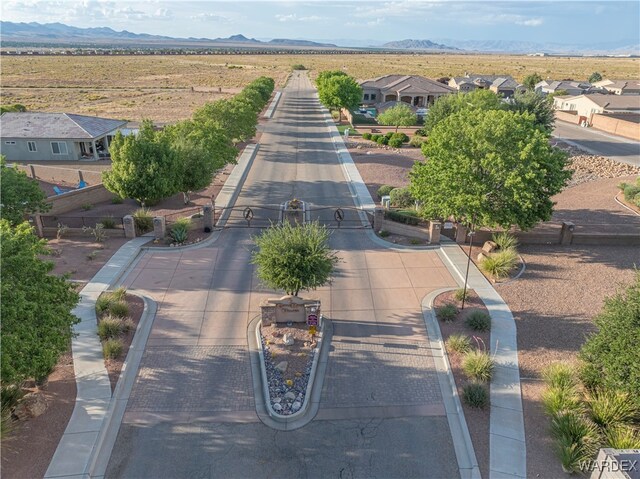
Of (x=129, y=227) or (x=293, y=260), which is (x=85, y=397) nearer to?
(x=293, y=260)

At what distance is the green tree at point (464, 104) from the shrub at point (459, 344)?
3326 cm

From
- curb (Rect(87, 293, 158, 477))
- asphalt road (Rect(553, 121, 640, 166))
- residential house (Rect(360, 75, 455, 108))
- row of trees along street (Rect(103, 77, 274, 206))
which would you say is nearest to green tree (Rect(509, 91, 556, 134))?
asphalt road (Rect(553, 121, 640, 166))

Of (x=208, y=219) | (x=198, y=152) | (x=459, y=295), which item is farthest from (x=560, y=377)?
(x=198, y=152)

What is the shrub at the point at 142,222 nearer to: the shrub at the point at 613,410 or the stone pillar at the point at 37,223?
the stone pillar at the point at 37,223

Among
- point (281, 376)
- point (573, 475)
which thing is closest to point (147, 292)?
point (281, 376)

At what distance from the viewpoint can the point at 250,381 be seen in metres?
14.3

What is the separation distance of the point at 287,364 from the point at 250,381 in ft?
4.41

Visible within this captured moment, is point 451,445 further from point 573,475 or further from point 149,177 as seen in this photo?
point 149,177

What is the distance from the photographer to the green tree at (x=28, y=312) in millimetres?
10992

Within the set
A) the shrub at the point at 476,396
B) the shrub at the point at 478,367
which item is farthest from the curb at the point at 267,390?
the shrub at the point at 478,367

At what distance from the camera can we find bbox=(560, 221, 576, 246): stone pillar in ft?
79.8

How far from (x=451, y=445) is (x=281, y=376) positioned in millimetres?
5528

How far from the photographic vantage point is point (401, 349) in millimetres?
15930

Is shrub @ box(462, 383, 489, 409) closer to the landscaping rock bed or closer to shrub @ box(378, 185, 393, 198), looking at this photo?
the landscaping rock bed
